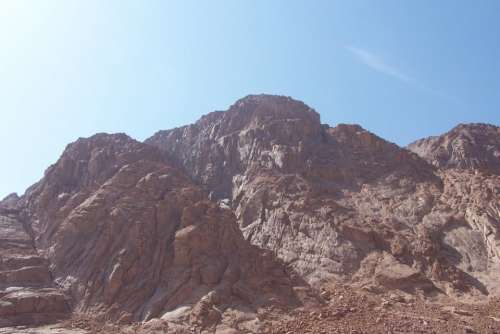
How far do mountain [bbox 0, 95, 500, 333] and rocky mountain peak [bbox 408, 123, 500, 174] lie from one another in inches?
971

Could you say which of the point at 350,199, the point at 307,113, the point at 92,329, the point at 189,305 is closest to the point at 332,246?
the point at 350,199

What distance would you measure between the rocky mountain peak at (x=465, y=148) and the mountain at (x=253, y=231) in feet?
80.9

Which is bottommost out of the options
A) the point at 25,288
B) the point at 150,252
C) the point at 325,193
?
the point at 25,288

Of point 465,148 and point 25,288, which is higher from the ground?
point 465,148

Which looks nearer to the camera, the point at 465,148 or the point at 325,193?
the point at 325,193

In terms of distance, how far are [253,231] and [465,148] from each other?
4449 centimetres

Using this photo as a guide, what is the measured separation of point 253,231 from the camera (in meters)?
37.2

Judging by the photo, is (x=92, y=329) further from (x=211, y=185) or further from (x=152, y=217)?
(x=211, y=185)

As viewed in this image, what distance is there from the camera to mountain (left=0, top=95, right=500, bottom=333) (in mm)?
26828

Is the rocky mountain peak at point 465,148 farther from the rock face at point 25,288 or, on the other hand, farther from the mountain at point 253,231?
the rock face at point 25,288

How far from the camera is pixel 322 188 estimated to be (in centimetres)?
3978

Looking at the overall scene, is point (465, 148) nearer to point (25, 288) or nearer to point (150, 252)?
point (150, 252)

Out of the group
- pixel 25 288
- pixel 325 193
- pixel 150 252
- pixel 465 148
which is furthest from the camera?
pixel 465 148

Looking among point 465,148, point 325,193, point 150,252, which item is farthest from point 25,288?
point 465,148
